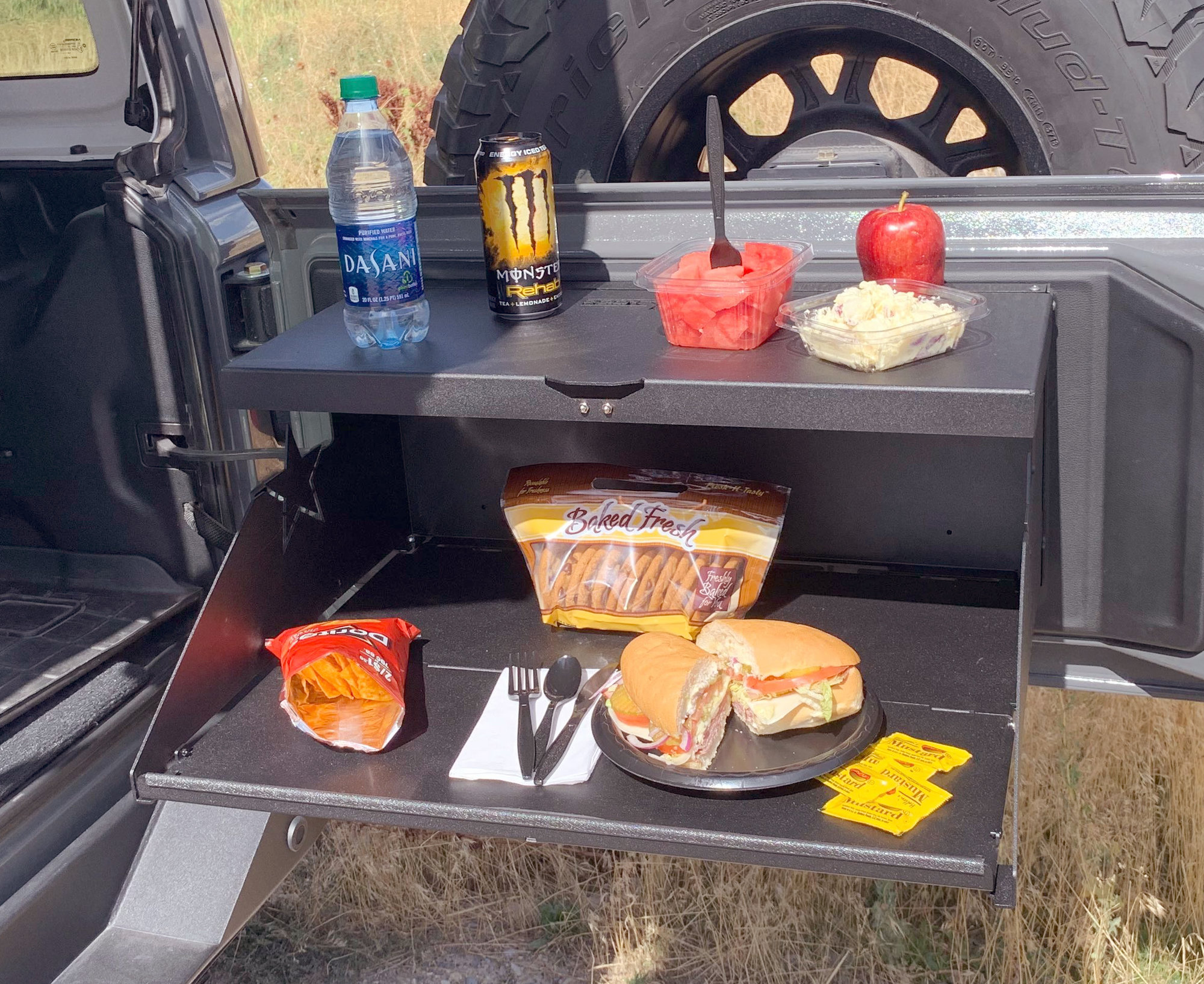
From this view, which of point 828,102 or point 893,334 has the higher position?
point 828,102

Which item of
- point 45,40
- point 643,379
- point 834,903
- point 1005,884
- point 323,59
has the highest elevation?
point 323,59

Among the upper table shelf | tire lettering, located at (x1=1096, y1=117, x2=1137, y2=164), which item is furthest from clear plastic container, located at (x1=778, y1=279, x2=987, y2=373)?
tire lettering, located at (x1=1096, y1=117, x2=1137, y2=164)

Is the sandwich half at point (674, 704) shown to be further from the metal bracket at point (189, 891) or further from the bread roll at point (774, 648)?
the metal bracket at point (189, 891)

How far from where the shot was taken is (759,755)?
1.33m

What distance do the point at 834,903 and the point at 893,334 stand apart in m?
1.61

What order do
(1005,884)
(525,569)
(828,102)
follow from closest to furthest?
(1005,884)
(525,569)
(828,102)

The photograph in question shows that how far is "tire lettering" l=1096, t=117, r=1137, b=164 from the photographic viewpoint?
1877 mm

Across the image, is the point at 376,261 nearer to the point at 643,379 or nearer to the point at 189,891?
the point at 643,379

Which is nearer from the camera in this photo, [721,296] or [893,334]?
[893,334]

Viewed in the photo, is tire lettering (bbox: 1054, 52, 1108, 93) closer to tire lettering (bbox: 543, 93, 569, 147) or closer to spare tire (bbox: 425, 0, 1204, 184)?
spare tire (bbox: 425, 0, 1204, 184)

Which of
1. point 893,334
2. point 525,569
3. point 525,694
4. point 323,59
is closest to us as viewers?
point 893,334

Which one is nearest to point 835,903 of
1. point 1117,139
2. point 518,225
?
point 1117,139

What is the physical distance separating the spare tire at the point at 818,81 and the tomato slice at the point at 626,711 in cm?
104

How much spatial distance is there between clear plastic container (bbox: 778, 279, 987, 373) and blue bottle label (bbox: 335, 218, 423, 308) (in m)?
0.45
